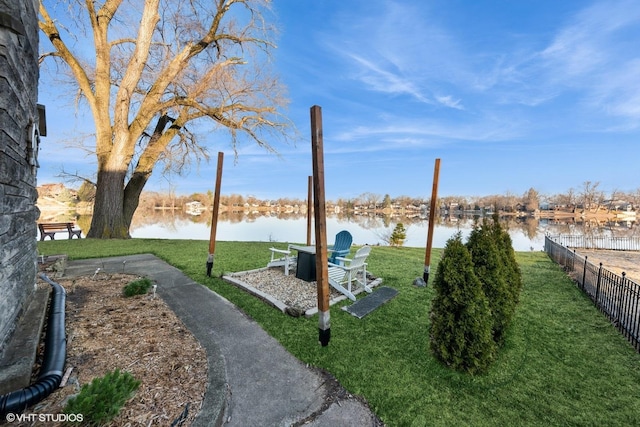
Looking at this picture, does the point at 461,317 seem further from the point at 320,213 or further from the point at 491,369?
the point at 320,213

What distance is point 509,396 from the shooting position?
8.52ft

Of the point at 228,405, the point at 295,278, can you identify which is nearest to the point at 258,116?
the point at 295,278

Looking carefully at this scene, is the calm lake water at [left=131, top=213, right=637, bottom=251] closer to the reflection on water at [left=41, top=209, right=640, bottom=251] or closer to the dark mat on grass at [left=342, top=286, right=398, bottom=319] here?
the reflection on water at [left=41, top=209, right=640, bottom=251]

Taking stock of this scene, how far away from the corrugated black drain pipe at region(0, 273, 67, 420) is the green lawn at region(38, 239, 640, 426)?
6.78 ft

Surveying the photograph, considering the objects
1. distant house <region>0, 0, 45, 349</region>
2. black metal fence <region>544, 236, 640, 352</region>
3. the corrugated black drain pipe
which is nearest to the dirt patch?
the corrugated black drain pipe

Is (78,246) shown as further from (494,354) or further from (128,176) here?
(494,354)

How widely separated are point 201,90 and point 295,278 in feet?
34.0

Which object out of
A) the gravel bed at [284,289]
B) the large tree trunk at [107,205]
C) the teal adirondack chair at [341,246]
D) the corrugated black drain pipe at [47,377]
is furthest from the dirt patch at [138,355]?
the large tree trunk at [107,205]

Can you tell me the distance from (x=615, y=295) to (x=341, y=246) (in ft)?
16.2

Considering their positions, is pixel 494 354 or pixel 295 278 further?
pixel 295 278

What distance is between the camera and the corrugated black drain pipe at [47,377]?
1818 millimetres

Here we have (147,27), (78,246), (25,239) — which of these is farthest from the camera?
(147,27)

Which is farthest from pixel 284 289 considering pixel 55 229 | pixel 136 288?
pixel 55 229

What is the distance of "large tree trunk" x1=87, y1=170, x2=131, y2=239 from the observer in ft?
38.7
